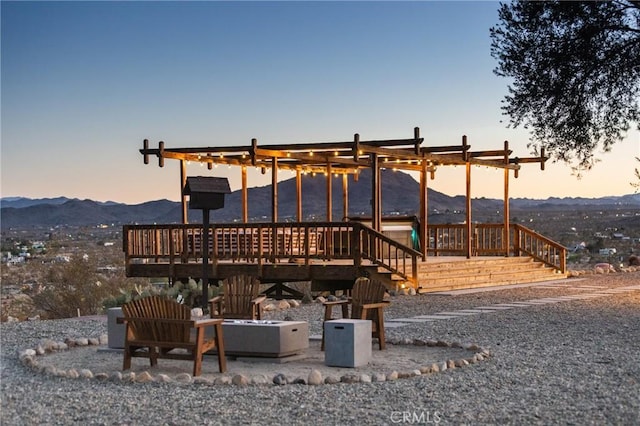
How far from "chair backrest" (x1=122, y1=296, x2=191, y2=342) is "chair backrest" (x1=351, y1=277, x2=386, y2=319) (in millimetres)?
2400

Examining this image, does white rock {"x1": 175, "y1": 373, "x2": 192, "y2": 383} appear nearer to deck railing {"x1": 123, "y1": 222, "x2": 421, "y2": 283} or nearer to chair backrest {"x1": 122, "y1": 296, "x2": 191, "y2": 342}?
chair backrest {"x1": 122, "y1": 296, "x2": 191, "y2": 342}

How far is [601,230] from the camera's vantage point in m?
61.8

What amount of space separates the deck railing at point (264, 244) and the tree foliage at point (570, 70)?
3.34 metres

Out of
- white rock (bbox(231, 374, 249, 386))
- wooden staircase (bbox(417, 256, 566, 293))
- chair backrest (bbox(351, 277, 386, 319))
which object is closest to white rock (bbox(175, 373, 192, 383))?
white rock (bbox(231, 374, 249, 386))

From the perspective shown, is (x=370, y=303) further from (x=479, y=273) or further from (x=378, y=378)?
(x=479, y=273)

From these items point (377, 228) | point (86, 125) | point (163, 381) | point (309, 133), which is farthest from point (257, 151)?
point (309, 133)

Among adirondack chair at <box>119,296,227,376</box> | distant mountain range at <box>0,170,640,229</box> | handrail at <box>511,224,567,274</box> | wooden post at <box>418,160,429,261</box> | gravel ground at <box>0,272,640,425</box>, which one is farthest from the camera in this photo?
distant mountain range at <box>0,170,640,229</box>

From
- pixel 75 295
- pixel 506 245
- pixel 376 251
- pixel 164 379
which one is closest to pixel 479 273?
pixel 506 245

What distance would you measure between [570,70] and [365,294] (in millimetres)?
7570

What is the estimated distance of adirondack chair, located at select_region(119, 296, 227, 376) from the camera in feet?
27.7

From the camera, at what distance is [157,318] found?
8.62 metres

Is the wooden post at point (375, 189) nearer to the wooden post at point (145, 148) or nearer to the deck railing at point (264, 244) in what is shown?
the deck railing at point (264, 244)

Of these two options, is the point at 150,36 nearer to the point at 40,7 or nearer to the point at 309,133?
the point at 40,7

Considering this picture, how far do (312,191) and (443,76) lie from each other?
63.9 m
